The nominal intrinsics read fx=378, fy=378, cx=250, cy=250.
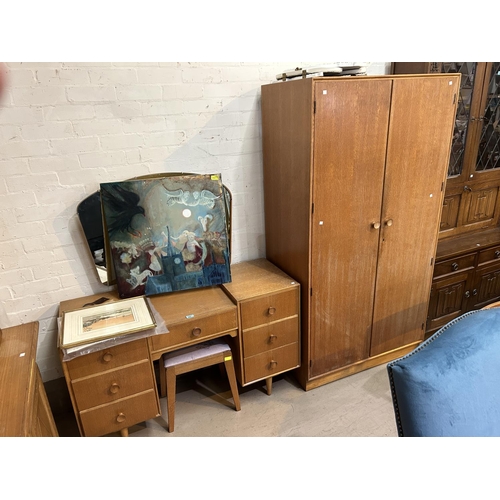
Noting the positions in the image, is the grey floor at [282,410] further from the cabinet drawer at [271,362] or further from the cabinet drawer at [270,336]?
the cabinet drawer at [270,336]

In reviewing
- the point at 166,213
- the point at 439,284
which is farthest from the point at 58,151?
the point at 439,284

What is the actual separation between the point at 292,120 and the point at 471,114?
1.30 m

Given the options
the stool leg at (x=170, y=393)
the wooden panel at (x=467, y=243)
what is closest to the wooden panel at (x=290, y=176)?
the stool leg at (x=170, y=393)

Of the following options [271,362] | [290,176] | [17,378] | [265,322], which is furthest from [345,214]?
[17,378]

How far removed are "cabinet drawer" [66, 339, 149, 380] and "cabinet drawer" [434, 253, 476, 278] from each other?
1.87 metres

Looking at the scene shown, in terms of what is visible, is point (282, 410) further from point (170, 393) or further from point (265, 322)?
point (170, 393)

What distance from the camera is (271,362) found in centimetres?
215

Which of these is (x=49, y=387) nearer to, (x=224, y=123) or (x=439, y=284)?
(x=224, y=123)

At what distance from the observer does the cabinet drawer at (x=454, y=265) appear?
2.46 m

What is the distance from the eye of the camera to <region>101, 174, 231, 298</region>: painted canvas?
6.24 ft

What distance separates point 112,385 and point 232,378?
0.64 m

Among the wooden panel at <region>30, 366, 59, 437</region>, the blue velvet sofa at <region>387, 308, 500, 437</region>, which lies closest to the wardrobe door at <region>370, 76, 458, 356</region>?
the blue velvet sofa at <region>387, 308, 500, 437</region>

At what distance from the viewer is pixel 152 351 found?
1.83 meters

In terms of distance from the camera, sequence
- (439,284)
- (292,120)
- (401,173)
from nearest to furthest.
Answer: (292,120) → (401,173) → (439,284)
